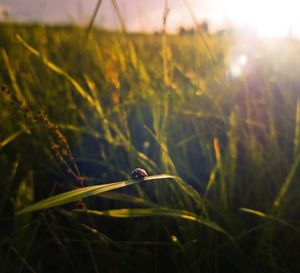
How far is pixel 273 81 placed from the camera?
1.63 metres

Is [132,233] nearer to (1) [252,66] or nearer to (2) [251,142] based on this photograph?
(2) [251,142]

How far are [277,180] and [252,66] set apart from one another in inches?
43.4

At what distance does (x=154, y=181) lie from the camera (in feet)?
2.87

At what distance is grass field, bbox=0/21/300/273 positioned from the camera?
29.6 inches

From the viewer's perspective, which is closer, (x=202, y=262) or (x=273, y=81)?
(x=202, y=262)

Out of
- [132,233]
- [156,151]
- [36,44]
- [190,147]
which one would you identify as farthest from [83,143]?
[36,44]

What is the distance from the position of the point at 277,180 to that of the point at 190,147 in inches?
17.0

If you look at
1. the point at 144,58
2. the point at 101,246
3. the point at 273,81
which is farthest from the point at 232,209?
the point at 144,58

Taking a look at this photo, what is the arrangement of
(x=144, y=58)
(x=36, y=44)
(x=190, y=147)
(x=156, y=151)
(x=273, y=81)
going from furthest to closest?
(x=36, y=44) < (x=144, y=58) < (x=273, y=81) < (x=190, y=147) < (x=156, y=151)

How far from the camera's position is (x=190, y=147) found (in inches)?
53.3

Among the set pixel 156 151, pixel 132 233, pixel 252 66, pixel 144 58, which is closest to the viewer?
pixel 132 233

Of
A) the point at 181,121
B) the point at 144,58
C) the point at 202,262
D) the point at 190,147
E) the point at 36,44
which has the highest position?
the point at 36,44

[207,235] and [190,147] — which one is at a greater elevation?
[190,147]

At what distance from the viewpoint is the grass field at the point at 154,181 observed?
2.47ft
